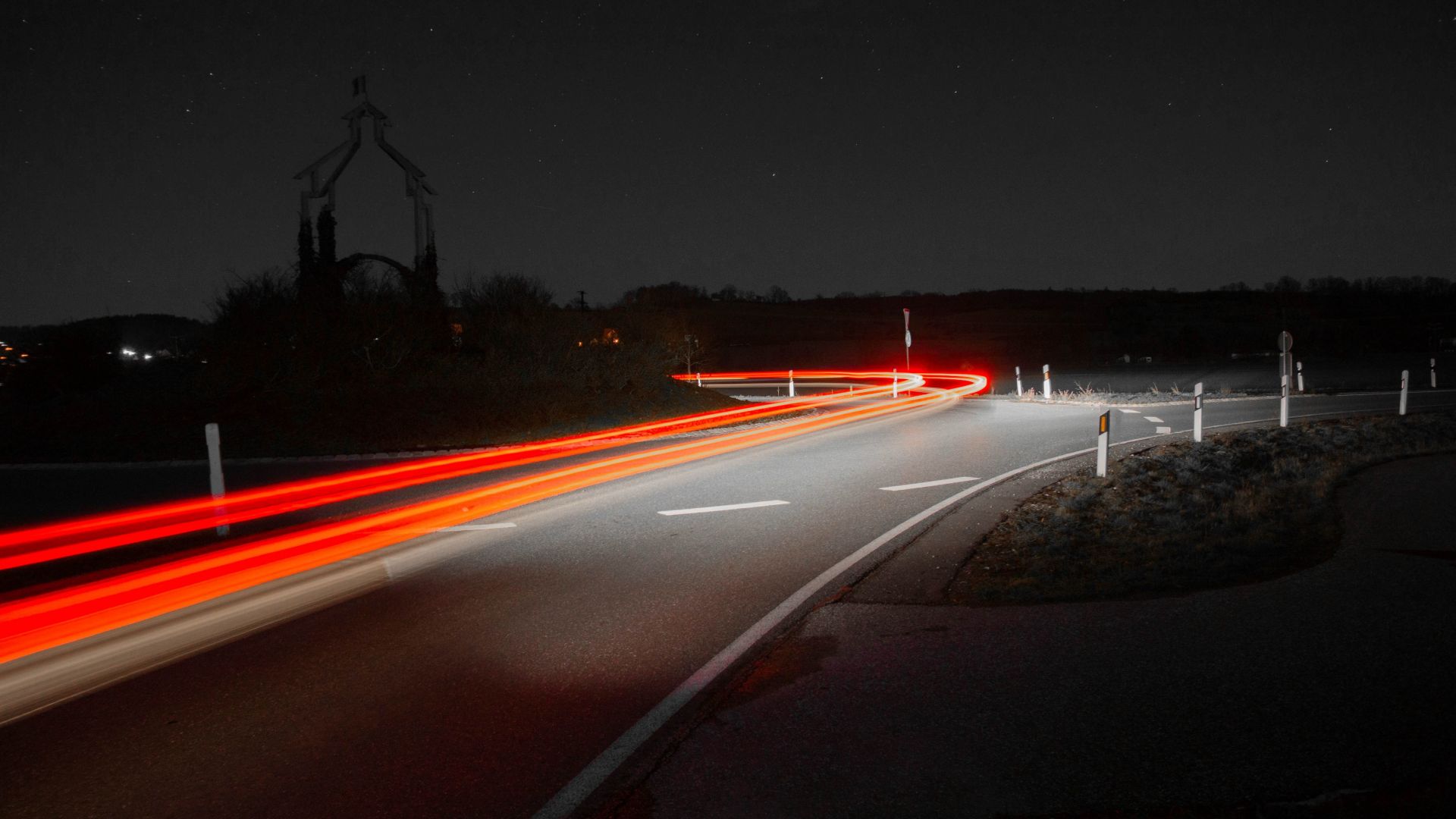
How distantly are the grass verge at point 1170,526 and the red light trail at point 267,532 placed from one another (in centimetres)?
560

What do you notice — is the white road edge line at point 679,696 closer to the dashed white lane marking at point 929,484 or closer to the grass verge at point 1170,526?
the grass verge at point 1170,526

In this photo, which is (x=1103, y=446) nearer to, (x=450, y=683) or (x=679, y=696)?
(x=679, y=696)

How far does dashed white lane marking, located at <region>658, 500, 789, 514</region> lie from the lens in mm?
9422

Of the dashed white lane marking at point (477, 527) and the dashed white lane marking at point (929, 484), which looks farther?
the dashed white lane marking at point (929, 484)

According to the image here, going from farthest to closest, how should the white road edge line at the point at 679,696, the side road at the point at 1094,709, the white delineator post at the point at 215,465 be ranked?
1. the white delineator post at the point at 215,465
2. the white road edge line at the point at 679,696
3. the side road at the point at 1094,709

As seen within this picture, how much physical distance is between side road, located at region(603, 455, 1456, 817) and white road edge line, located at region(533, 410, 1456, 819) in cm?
19

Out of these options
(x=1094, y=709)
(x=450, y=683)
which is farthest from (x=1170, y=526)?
(x=450, y=683)

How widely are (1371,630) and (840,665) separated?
3.03 meters

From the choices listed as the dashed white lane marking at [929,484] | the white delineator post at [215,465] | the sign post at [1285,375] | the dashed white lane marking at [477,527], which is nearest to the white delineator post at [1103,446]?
the dashed white lane marking at [929,484]

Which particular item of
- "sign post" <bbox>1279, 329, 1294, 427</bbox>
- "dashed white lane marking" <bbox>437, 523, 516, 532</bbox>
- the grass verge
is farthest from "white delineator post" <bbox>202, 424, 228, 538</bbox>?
"sign post" <bbox>1279, 329, 1294, 427</bbox>

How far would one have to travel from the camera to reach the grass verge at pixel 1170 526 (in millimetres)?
6082

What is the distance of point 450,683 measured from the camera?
4.61 m

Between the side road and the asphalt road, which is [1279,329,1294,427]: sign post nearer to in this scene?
the asphalt road

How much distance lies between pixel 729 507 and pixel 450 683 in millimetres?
5284
